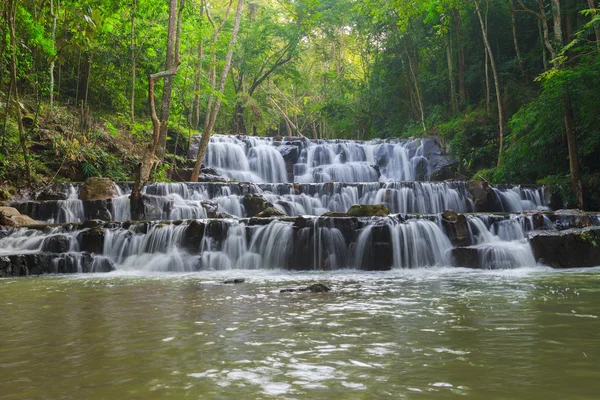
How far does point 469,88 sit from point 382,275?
1905cm

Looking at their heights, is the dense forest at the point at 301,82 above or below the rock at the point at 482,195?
above

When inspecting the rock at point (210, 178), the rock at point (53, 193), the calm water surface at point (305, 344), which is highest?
the rock at point (210, 178)

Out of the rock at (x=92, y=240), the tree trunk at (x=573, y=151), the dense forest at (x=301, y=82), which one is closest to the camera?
the rock at (x=92, y=240)

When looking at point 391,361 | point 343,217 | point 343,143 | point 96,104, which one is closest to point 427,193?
point 343,217

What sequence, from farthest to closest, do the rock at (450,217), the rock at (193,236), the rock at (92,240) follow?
the rock at (450,217) → the rock at (193,236) → the rock at (92,240)

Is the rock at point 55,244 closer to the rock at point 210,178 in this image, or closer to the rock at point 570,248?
the rock at point 210,178

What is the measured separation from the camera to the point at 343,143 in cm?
2380

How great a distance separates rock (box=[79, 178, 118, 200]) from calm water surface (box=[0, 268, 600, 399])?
7918 mm

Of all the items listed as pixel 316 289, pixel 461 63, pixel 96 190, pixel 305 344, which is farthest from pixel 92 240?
pixel 461 63

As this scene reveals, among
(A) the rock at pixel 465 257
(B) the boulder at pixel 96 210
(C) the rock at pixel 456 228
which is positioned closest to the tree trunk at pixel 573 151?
(C) the rock at pixel 456 228

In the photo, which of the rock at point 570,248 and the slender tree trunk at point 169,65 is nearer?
the rock at point 570,248

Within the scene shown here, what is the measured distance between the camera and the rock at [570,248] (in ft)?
30.9

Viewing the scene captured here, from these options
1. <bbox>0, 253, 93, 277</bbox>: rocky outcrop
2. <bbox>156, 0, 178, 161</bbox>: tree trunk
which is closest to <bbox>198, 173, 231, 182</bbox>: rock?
<bbox>156, 0, 178, 161</bbox>: tree trunk

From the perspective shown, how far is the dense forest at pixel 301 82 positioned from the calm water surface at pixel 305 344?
3.73 meters
